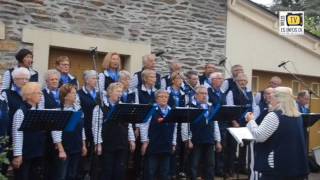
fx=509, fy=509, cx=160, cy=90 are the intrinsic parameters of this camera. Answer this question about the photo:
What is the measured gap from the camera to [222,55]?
1141 cm

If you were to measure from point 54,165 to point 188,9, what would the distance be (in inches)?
211

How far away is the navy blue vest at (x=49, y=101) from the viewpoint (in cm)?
673

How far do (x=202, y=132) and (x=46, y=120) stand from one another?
3.00 metres

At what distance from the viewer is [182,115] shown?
720cm

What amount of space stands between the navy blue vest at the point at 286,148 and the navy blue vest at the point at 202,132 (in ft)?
7.38

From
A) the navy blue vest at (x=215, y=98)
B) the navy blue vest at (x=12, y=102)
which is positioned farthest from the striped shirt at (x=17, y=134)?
the navy blue vest at (x=215, y=98)

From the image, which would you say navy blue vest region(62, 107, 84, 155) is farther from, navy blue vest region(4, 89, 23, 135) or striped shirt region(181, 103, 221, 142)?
striped shirt region(181, 103, 221, 142)

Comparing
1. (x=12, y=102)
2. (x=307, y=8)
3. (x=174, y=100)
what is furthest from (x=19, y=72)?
(x=307, y=8)

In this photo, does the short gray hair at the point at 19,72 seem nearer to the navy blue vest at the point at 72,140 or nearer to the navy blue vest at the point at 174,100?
the navy blue vest at the point at 72,140

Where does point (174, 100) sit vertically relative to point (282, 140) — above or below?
above

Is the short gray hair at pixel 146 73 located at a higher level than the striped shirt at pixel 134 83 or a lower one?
higher

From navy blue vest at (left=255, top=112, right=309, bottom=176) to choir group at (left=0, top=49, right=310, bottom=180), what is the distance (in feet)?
0.04

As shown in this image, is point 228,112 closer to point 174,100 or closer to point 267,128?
point 174,100

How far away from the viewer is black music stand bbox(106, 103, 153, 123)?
654 cm
